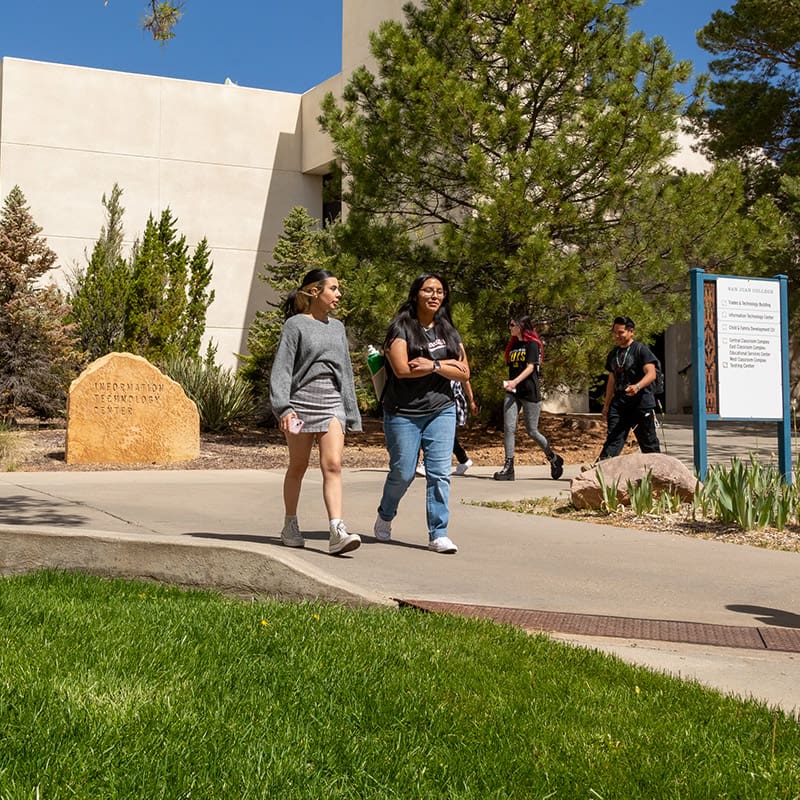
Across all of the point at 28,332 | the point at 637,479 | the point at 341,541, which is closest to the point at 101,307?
the point at 28,332

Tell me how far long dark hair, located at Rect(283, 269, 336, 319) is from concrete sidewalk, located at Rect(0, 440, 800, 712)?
1.57 metres

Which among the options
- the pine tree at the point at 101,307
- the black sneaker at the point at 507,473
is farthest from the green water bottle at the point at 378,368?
the pine tree at the point at 101,307

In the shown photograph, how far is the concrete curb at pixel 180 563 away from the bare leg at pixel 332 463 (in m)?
1.09

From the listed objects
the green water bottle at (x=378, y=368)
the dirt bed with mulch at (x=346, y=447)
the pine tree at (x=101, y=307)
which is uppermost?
the pine tree at (x=101, y=307)

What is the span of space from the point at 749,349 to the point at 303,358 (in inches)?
208

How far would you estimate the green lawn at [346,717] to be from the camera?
9.62ft

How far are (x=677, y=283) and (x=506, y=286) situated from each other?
3.37m

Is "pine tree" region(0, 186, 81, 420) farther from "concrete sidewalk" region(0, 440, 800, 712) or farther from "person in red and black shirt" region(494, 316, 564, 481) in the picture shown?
"person in red and black shirt" region(494, 316, 564, 481)

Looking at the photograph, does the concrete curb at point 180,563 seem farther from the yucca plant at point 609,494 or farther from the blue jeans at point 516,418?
the blue jeans at point 516,418

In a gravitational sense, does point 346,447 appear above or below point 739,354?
below

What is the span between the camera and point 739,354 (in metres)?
10.3

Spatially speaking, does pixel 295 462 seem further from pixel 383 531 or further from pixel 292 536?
pixel 383 531

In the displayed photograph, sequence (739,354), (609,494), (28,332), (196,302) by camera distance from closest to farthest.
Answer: (609,494), (739,354), (28,332), (196,302)

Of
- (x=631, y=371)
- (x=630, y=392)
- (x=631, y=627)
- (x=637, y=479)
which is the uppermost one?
(x=631, y=371)
